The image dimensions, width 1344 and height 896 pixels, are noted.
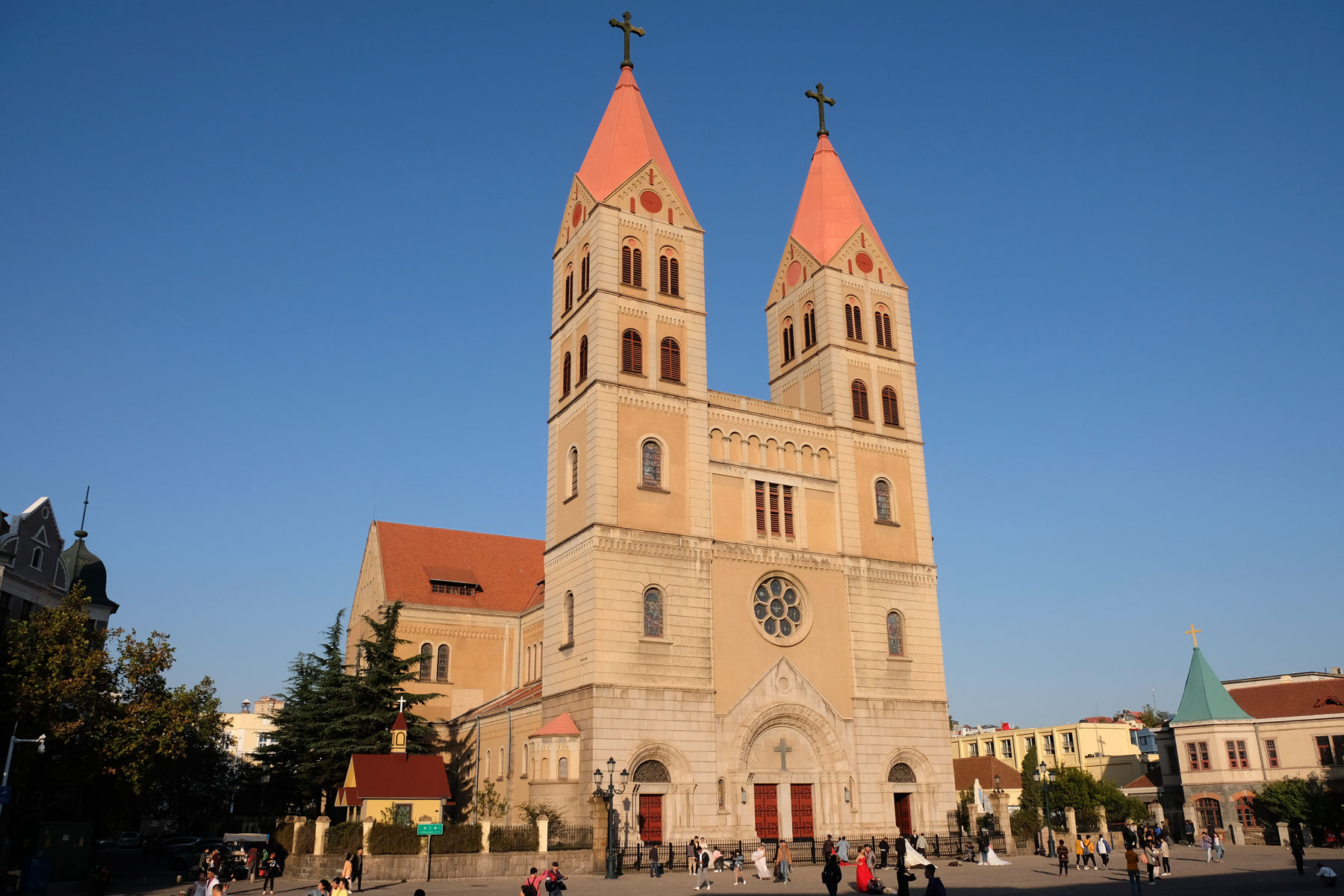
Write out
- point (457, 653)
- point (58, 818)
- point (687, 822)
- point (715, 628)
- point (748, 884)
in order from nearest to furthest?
1. point (748, 884)
2. point (687, 822)
3. point (715, 628)
4. point (58, 818)
5. point (457, 653)

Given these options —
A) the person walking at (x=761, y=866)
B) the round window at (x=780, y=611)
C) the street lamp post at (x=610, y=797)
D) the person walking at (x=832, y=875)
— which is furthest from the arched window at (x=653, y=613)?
the person walking at (x=832, y=875)

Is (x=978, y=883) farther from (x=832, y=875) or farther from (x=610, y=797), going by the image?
(x=610, y=797)

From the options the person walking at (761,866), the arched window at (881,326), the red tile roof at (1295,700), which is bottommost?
the person walking at (761,866)

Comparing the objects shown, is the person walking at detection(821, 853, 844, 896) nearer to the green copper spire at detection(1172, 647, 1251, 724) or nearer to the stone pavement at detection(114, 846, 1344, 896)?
the stone pavement at detection(114, 846, 1344, 896)

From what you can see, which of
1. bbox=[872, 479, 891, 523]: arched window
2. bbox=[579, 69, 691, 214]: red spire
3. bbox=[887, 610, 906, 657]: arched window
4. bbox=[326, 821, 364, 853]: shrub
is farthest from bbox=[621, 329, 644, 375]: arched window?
bbox=[326, 821, 364, 853]: shrub

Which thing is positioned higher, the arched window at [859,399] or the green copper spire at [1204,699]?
the arched window at [859,399]

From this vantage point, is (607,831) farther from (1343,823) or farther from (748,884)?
(1343,823)

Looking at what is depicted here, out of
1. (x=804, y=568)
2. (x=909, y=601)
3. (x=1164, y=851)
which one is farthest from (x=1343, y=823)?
(x=804, y=568)

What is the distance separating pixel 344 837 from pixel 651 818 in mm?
11071

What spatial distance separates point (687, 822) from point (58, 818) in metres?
32.5

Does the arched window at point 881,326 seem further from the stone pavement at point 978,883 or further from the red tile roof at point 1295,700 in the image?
the red tile roof at point 1295,700

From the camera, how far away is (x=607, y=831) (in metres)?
37.2

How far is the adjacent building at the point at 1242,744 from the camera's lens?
56438 mm

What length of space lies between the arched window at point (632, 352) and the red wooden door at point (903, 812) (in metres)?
21.4
